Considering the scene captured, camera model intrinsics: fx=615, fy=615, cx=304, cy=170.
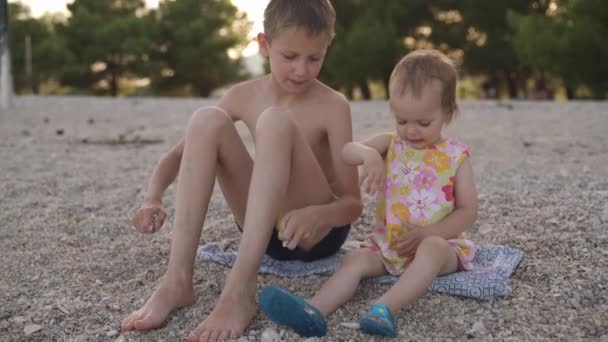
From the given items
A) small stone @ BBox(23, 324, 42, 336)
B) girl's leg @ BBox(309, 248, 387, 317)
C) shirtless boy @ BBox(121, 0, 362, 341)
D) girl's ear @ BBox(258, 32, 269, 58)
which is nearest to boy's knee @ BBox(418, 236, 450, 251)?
girl's leg @ BBox(309, 248, 387, 317)

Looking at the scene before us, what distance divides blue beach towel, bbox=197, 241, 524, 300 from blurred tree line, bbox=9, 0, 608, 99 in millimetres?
10179

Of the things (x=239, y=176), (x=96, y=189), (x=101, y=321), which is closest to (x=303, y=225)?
(x=239, y=176)

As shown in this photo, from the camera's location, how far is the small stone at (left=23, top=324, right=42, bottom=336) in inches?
78.4

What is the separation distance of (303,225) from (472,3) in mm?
16245

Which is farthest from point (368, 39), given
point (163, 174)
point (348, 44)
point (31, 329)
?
point (31, 329)

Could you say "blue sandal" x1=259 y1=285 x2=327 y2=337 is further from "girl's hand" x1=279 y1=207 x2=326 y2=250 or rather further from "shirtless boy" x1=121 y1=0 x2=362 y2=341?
"girl's hand" x1=279 y1=207 x2=326 y2=250

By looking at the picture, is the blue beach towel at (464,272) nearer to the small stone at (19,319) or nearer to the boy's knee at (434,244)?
the boy's knee at (434,244)

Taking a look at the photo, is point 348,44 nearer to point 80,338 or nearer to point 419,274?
point 419,274

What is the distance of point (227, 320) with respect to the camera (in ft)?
6.25

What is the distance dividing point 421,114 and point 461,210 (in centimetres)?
37

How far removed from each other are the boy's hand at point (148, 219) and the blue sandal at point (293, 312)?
60 cm

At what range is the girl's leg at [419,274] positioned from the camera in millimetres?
1937

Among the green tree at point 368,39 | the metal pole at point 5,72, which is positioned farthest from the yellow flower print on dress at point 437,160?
the green tree at point 368,39

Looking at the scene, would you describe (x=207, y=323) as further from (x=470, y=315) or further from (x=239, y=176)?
Answer: (x=470, y=315)
